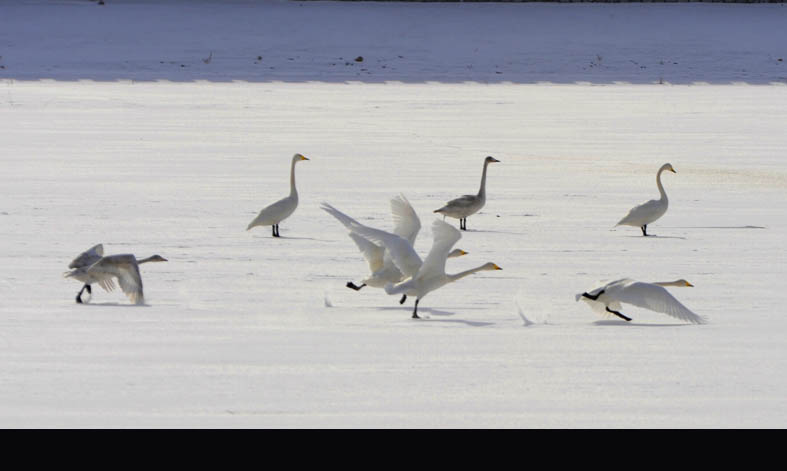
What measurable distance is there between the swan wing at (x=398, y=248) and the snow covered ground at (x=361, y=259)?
0.28 m

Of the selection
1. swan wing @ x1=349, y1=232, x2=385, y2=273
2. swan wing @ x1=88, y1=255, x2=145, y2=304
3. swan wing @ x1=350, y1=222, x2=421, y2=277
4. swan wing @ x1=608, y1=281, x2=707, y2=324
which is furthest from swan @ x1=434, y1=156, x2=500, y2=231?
swan wing @ x1=608, y1=281, x2=707, y2=324

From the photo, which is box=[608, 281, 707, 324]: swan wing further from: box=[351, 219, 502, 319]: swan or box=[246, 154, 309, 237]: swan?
box=[246, 154, 309, 237]: swan

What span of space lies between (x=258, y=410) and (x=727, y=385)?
190 centimetres

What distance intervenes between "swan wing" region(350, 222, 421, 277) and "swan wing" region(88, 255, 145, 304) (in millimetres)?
1158

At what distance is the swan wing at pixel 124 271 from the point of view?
7270 millimetres

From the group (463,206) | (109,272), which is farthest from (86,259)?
(463,206)

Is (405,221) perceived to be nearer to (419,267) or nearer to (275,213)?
(419,267)

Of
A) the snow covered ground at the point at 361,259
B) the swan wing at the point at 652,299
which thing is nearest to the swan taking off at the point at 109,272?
the snow covered ground at the point at 361,259

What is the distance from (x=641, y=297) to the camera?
7.00 meters

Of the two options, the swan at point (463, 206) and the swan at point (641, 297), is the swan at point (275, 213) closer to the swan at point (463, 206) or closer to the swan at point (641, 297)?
the swan at point (463, 206)

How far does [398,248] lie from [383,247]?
0.45 m

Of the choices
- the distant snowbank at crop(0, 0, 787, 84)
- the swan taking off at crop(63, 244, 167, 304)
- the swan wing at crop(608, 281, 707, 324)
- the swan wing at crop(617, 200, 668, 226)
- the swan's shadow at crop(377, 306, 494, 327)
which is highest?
the distant snowbank at crop(0, 0, 787, 84)

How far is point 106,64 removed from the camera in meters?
30.9

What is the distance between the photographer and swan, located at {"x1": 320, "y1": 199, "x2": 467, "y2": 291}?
7.50 m
